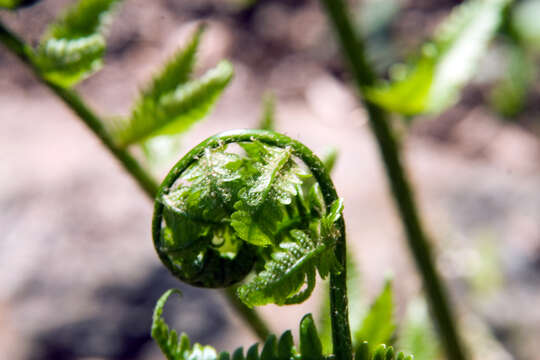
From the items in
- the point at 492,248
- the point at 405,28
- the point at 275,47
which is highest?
the point at 275,47

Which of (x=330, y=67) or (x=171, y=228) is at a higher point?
(x=171, y=228)

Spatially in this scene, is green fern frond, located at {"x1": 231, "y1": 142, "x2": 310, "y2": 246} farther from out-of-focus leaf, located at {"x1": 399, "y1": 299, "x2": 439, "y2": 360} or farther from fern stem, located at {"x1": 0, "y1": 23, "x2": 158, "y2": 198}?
out-of-focus leaf, located at {"x1": 399, "y1": 299, "x2": 439, "y2": 360}

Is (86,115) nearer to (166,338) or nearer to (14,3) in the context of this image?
(14,3)

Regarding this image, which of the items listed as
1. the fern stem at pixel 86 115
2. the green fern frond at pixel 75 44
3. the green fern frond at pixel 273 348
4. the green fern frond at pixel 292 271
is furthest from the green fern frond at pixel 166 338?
the green fern frond at pixel 75 44

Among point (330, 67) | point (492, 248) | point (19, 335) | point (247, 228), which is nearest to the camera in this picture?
point (247, 228)

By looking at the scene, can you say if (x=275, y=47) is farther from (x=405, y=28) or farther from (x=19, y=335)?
(x=19, y=335)

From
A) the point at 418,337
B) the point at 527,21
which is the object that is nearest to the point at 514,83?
the point at 527,21

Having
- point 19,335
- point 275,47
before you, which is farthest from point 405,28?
point 19,335
